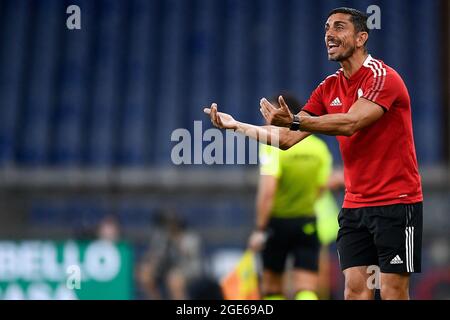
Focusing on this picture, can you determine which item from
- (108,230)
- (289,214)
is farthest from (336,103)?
(108,230)

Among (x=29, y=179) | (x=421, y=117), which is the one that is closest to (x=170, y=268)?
(x=29, y=179)

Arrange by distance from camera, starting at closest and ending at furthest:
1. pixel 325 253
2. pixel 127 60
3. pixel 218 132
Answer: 1. pixel 218 132
2. pixel 325 253
3. pixel 127 60

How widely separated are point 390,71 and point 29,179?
777cm

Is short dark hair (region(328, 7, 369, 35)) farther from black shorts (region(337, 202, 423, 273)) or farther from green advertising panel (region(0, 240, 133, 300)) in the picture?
green advertising panel (region(0, 240, 133, 300))

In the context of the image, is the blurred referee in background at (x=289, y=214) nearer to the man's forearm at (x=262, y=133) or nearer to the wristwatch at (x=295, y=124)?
the man's forearm at (x=262, y=133)

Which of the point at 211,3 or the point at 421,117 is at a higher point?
the point at 211,3

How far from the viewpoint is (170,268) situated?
37.9 ft

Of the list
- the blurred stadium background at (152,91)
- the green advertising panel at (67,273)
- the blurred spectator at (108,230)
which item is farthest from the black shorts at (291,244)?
the blurred spectator at (108,230)

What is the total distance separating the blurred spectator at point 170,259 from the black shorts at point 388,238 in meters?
5.71

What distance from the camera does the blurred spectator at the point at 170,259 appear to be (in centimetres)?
1123

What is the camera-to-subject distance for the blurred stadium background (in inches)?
462

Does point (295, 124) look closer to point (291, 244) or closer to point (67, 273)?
point (291, 244)
